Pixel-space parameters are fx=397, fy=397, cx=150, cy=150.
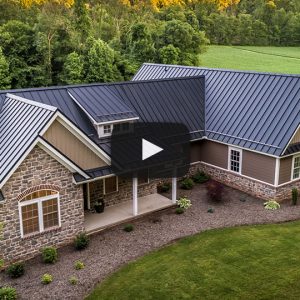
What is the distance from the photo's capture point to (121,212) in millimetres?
21281

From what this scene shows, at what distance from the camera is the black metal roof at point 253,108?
22531 mm

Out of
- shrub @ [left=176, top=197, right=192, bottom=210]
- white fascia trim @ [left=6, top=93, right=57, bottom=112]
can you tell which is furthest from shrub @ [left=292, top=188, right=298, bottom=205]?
white fascia trim @ [left=6, top=93, right=57, bottom=112]

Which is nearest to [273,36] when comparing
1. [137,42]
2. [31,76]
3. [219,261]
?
[137,42]

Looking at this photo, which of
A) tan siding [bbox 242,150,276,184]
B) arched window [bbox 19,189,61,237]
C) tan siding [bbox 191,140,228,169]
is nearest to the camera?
arched window [bbox 19,189,61,237]

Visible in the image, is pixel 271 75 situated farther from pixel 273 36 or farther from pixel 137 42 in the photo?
pixel 273 36

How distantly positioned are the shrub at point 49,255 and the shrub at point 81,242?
117 centimetres

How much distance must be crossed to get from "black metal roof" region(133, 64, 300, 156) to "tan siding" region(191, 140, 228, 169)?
0.65 m

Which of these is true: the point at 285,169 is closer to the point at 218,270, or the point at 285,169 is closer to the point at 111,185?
the point at 218,270

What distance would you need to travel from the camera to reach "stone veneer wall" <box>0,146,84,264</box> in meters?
16.0

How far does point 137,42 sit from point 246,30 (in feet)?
137

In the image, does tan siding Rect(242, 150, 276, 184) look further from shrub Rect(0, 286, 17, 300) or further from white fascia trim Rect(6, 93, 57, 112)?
shrub Rect(0, 286, 17, 300)

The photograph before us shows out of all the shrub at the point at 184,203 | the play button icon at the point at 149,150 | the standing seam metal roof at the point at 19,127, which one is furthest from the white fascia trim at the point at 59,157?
the shrub at the point at 184,203

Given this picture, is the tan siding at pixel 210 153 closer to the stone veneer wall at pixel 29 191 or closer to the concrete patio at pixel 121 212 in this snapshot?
the concrete patio at pixel 121 212

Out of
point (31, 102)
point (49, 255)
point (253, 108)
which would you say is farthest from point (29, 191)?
point (253, 108)
